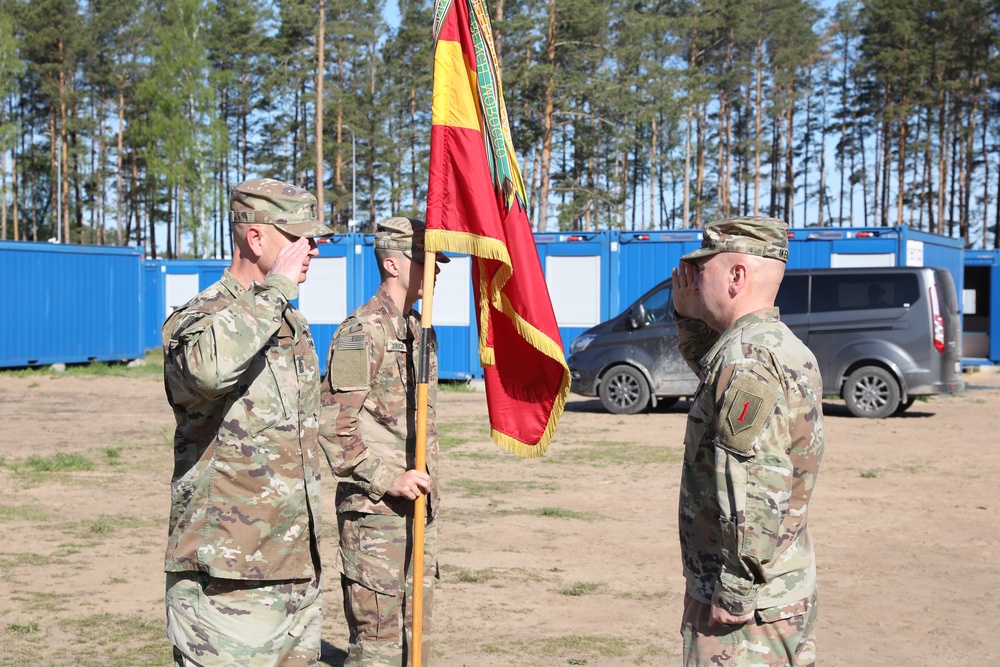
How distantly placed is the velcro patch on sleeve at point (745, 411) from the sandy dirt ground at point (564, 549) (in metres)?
2.74

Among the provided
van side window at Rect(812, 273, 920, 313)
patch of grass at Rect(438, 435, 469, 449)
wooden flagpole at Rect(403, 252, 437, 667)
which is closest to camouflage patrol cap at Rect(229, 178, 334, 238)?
wooden flagpole at Rect(403, 252, 437, 667)

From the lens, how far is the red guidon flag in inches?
159

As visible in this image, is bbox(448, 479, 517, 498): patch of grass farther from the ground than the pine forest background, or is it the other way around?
the pine forest background

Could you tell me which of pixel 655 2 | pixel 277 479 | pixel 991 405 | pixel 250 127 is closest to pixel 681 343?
pixel 277 479

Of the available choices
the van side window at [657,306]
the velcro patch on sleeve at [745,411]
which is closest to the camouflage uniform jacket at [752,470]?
the velcro patch on sleeve at [745,411]

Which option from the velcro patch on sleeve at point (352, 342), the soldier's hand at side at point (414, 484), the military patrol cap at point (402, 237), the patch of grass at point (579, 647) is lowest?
the patch of grass at point (579, 647)

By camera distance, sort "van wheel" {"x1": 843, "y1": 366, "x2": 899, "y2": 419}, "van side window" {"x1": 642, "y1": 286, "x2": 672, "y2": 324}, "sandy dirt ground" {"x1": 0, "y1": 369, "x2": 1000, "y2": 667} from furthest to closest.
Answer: "van side window" {"x1": 642, "y1": 286, "x2": 672, "y2": 324} < "van wheel" {"x1": 843, "y1": 366, "x2": 899, "y2": 419} < "sandy dirt ground" {"x1": 0, "y1": 369, "x2": 1000, "y2": 667}

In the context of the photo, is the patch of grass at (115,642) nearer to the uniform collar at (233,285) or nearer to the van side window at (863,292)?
the uniform collar at (233,285)

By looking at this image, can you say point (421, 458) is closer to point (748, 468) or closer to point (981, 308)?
point (748, 468)

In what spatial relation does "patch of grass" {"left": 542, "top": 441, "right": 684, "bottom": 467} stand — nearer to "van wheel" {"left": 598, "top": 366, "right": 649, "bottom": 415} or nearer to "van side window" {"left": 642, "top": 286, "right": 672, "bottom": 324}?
"van wheel" {"left": 598, "top": 366, "right": 649, "bottom": 415}

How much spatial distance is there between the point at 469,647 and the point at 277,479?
2646 millimetres

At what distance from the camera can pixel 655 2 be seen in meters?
44.0

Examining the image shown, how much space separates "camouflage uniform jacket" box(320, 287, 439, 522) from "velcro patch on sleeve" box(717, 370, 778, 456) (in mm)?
1531

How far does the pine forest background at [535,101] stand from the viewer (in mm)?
38781
